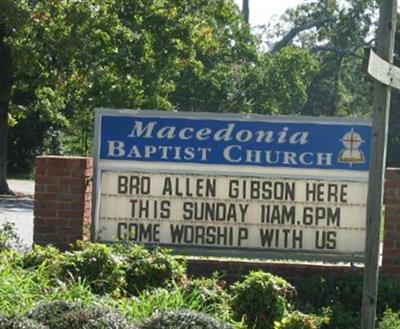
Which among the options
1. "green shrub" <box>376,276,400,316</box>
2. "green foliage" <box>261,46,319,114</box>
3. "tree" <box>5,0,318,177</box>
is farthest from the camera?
"green foliage" <box>261,46,319,114</box>

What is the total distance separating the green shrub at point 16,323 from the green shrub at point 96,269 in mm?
1920

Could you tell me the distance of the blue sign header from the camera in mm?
9922

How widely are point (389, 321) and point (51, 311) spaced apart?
3.17 m

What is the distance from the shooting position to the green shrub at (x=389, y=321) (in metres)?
7.95

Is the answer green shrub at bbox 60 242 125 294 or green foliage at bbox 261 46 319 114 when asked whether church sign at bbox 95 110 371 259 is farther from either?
green foliage at bbox 261 46 319 114

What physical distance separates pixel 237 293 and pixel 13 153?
151ft

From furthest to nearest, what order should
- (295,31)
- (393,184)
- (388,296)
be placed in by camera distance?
(295,31), (393,184), (388,296)

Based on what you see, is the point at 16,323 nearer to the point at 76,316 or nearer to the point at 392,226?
the point at 76,316

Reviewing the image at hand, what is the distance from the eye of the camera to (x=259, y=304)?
733 cm

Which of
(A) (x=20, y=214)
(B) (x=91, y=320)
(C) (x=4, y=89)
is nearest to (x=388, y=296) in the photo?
(B) (x=91, y=320)

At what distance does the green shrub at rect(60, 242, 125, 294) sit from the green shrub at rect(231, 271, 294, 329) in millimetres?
1049

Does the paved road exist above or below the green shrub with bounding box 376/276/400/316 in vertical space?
below

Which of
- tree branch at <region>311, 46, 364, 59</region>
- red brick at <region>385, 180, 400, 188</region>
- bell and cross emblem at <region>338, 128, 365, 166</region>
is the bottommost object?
red brick at <region>385, 180, 400, 188</region>

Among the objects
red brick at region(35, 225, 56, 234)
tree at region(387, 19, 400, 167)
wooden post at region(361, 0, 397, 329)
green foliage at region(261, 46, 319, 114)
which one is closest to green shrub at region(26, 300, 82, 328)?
wooden post at region(361, 0, 397, 329)
